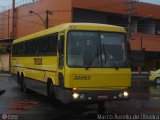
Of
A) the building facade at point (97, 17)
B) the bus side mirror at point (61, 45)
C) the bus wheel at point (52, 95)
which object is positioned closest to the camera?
the bus side mirror at point (61, 45)

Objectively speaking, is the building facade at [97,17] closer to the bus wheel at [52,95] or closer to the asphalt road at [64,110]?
the asphalt road at [64,110]

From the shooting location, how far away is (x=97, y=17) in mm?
63750

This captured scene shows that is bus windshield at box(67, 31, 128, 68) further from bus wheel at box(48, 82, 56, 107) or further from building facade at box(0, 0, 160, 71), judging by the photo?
building facade at box(0, 0, 160, 71)

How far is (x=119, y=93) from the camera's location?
47.8ft

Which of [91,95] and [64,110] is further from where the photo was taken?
[64,110]

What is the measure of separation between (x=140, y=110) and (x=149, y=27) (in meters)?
59.9

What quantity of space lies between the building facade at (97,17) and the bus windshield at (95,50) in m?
40.5

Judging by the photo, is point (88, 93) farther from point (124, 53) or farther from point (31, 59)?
point (31, 59)

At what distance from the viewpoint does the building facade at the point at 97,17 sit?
60.0m

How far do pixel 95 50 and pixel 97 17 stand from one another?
1951 inches

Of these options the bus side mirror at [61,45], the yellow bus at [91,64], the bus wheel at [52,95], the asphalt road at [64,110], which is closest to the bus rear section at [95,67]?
the yellow bus at [91,64]

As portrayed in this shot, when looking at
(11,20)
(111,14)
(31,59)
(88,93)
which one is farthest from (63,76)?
(11,20)

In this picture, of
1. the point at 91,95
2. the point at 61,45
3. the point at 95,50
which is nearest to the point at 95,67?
the point at 95,50

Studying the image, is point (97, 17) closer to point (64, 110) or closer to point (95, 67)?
point (64, 110)
